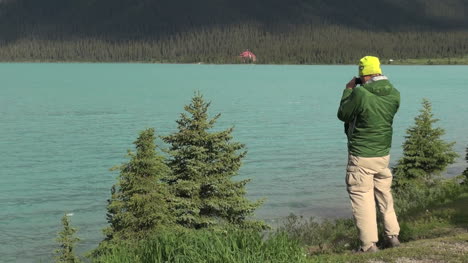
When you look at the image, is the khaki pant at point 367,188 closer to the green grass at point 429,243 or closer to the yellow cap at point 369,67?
the green grass at point 429,243

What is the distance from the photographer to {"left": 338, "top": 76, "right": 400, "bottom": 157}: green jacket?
952 cm

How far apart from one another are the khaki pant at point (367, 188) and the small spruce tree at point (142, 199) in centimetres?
585

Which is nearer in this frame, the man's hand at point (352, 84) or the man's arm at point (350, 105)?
the man's arm at point (350, 105)

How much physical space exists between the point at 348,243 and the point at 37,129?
5123 cm

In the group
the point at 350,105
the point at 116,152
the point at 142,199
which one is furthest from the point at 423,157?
the point at 116,152

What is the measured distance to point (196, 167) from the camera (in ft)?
51.6

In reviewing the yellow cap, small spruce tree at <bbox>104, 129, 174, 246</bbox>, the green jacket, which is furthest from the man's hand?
small spruce tree at <bbox>104, 129, 174, 246</bbox>

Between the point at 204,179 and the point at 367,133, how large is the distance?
6792 millimetres

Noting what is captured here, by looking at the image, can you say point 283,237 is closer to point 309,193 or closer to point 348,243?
point 348,243

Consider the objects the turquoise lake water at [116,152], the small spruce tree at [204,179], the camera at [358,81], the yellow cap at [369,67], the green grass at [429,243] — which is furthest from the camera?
the turquoise lake water at [116,152]

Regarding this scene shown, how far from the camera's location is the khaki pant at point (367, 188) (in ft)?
31.9

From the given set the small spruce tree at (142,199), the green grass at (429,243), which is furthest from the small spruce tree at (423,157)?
the small spruce tree at (142,199)

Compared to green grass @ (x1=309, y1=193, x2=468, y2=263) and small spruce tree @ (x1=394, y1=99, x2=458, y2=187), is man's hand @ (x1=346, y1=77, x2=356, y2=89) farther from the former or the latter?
small spruce tree @ (x1=394, y1=99, x2=458, y2=187)

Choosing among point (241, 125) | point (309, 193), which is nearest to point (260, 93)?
point (241, 125)
